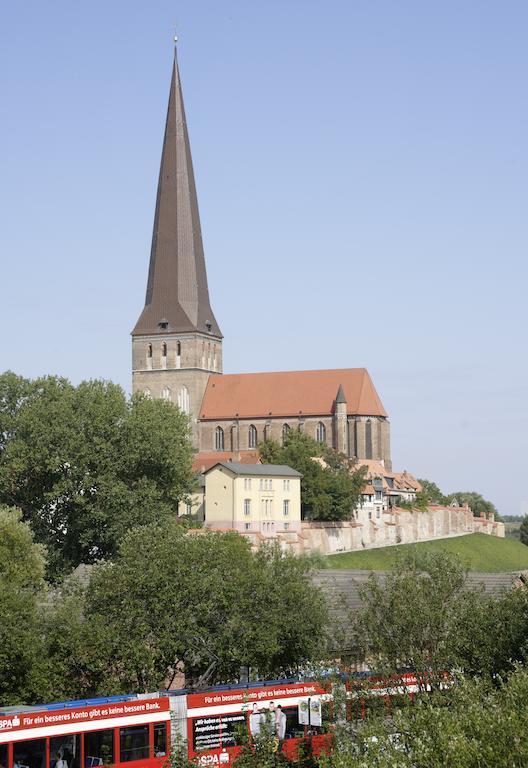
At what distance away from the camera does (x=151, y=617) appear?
43.1 meters

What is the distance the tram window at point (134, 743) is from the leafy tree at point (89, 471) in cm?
5779

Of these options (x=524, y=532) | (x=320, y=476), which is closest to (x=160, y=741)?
(x=320, y=476)

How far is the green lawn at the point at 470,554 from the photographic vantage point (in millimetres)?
112637

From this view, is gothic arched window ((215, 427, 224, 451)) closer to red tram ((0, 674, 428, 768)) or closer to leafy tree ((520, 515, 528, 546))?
leafy tree ((520, 515, 528, 546))

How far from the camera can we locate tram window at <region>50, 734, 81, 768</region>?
3000 centimetres

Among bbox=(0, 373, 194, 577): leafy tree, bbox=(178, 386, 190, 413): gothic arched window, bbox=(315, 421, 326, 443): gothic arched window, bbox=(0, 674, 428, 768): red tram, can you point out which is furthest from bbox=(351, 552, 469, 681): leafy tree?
bbox=(178, 386, 190, 413): gothic arched window

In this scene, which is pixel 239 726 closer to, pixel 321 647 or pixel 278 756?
pixel 278 756

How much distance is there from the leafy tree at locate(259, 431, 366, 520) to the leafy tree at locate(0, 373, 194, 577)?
2549cm

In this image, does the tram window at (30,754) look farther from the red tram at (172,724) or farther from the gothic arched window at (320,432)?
the gothic arched window at (320,432)

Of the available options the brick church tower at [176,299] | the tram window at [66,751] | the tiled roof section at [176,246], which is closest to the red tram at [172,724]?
the tram window at [66,751]

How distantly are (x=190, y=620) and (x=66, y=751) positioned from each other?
1244 cm

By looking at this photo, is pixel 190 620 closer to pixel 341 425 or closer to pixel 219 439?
pixel 341 425

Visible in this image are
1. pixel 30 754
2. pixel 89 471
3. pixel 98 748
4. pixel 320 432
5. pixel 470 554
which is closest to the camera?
pixel 30 754

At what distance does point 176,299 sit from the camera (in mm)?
155000
